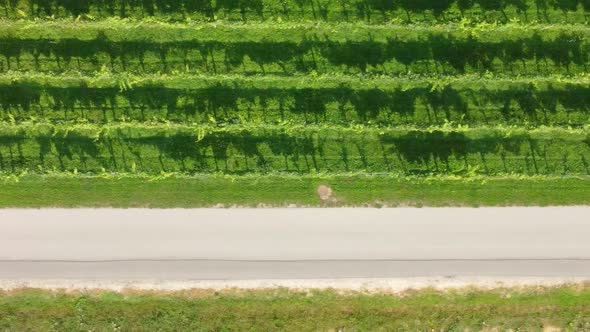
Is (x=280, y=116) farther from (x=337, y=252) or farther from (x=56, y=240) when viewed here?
(x=56, y=240)

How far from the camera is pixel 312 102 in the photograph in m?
19.1

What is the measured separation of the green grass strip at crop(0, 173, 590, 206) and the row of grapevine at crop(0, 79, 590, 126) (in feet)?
5.98

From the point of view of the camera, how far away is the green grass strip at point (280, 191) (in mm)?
18672

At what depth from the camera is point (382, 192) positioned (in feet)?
62.1

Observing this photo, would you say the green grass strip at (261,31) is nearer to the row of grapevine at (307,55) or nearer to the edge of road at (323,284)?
the row of grapevine at (307,55)

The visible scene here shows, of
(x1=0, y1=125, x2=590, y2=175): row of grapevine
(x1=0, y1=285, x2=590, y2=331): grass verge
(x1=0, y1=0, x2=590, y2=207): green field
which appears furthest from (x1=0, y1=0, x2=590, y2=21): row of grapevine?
(x1=0, y1=285, x2=590, y2=331): grass verge

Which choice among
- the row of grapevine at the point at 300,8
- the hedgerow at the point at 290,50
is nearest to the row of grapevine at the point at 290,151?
the hedgerow at the point at 290,50

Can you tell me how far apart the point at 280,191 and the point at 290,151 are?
1.30 metres

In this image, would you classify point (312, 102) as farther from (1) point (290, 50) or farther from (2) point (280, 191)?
(2) point (280, 191)

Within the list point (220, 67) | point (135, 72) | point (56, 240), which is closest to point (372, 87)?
point (220, 67)

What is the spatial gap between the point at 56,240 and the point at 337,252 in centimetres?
867

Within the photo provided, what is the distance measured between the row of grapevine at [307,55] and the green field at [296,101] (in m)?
0.04

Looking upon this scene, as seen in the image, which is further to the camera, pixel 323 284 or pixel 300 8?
pixel 300 8

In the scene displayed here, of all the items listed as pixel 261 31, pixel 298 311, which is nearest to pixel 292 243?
pixel 298 311
